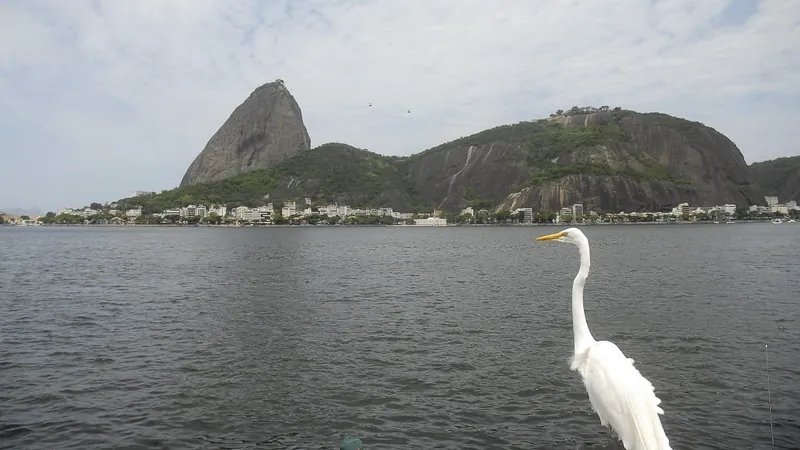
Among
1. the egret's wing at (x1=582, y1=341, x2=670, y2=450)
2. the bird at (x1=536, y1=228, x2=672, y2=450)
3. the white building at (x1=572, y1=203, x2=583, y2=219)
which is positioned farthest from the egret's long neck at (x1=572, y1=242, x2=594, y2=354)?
the white building at (x1=572, y1=203, x2=583, y2=219)

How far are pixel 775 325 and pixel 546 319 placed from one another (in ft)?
25.8

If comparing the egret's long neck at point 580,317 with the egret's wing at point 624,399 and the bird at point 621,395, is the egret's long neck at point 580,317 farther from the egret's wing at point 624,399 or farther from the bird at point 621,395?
the egret's wing at point 624,399

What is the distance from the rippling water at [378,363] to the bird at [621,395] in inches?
91.5

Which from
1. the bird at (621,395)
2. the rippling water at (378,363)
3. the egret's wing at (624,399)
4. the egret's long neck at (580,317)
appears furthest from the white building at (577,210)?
the egret's wing at (624,399)

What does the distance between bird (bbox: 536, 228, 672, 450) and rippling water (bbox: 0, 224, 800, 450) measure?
2324 millimetres

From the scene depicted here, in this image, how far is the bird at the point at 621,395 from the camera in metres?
7.36

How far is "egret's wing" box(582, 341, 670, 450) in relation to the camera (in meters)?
7.35

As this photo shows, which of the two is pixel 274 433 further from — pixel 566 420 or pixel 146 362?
pixel 146 362

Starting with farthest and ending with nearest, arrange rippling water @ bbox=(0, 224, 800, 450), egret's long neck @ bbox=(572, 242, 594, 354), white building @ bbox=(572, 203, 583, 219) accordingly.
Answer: white building @ bbox=(572, 203, 583, 219) < rippling water @ bbox=(0, 224, 800, 450) < egret's long neck @ bbox=(572, 242, 594, 354)

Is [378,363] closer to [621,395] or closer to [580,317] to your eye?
[580,317]

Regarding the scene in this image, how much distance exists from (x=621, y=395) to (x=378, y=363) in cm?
877

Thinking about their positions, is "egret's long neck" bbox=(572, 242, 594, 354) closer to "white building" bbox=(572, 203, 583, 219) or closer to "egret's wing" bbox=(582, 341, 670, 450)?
"egret's wing" bbox=(582, 341, 670, 450)

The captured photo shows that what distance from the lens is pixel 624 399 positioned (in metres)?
7.69

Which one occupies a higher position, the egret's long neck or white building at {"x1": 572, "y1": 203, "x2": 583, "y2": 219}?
white building at {"x1": 572, "y1": 203, "x2": 583, "y2": 219}
